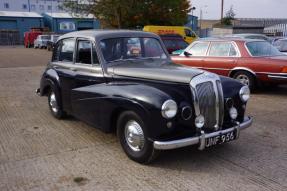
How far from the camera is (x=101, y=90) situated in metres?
4.95

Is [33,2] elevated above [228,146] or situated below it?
above

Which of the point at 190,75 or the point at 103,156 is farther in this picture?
the point at 103,156

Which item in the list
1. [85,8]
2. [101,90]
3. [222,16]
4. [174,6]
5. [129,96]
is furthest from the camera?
[222,16]

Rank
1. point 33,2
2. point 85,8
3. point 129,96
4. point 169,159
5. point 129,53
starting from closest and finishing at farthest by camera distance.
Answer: point 129,96, point 169,159, point 129,53, point 85,8, point 33,2

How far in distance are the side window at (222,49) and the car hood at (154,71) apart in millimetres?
4355

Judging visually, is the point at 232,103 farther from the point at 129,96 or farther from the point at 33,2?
the point at 33,2

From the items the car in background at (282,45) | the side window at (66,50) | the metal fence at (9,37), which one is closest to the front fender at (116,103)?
the side window at (66,50)

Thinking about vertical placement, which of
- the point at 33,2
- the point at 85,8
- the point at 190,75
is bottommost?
the point at 190,75

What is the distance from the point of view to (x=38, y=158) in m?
4.70

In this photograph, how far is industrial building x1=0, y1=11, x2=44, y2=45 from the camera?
163ft

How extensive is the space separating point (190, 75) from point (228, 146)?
4.66 ft

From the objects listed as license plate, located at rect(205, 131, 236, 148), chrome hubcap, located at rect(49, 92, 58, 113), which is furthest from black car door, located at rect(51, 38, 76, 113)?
license plate, located at rect(205, 131, 236, 148)

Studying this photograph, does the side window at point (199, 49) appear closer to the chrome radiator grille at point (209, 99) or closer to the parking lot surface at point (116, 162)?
the parking lot surface at point (116, 162)

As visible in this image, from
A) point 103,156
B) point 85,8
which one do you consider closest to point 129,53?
point 103,156
